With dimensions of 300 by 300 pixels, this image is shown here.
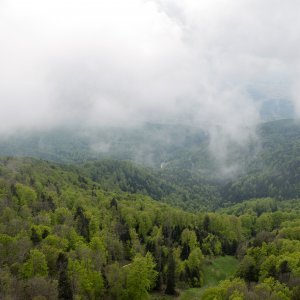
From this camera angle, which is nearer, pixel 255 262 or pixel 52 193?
pixel 255 262

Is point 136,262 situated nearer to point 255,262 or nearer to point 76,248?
point 76,248

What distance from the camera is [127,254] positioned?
136 metres

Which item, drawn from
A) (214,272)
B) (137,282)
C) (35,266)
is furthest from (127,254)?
(35,266)

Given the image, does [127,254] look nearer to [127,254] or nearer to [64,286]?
[127,254]

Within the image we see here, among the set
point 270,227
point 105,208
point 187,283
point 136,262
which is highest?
point 105,208

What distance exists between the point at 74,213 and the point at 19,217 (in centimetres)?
2941

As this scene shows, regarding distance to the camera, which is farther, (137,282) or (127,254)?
(127,254)

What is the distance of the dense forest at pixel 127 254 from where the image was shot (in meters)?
84.1

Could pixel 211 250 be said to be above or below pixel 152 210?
below

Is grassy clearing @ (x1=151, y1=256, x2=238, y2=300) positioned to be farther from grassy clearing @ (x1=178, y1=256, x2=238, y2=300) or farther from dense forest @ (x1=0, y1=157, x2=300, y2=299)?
dense forest @ (x1=0, y1=157, x2=300, y2=299)

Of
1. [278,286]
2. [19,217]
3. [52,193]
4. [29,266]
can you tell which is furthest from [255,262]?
[52,193]

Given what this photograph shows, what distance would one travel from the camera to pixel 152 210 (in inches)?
7372

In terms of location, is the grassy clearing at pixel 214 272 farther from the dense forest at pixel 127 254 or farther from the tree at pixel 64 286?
the tree at pixel 64 286

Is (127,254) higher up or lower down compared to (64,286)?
higher up
